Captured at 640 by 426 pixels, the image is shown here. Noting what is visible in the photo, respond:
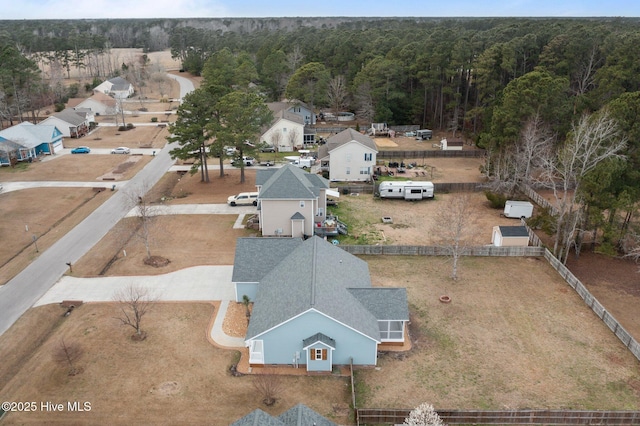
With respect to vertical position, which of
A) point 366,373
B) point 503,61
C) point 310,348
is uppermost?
point 503,61

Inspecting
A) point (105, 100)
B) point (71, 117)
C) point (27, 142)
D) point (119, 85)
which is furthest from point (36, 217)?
point (119, 85)

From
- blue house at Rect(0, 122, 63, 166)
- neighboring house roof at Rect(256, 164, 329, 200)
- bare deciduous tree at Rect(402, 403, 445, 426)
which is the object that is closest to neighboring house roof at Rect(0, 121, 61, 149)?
blue house at Rect(0, 122, 63, 166)

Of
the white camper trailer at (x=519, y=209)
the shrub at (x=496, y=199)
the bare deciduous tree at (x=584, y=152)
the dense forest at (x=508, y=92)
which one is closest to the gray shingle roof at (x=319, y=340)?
the bare deciduous tree at (x=584, y=152)

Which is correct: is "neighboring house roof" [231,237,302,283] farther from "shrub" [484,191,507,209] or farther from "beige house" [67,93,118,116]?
"beige house" [67,93,118,116]

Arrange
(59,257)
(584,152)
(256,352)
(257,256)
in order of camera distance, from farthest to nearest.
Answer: (59,257)
(584,152)
(257,256)
(256,352)

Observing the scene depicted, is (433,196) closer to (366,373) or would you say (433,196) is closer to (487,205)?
(487,205)

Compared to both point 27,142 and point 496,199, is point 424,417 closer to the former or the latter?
point 496,199

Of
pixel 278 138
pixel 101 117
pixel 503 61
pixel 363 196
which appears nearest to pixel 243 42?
pixel 101 117
